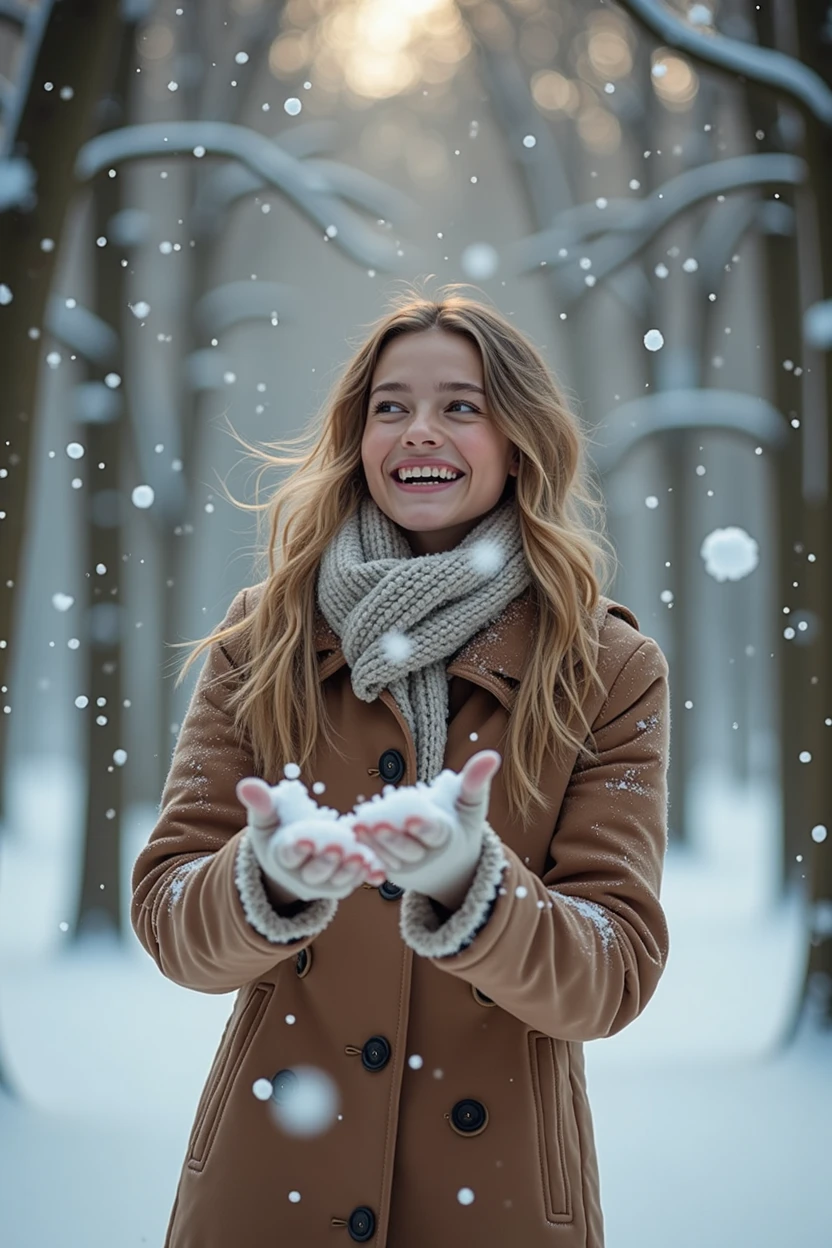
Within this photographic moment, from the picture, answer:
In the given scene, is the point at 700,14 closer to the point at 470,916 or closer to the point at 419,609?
the point at 419,609

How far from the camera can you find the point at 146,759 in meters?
7.33

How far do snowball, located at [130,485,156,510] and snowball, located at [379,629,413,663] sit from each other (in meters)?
3.87

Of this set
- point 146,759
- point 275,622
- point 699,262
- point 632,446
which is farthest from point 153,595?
point 275,622

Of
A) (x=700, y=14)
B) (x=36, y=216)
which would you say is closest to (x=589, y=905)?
(x=36, y=216)

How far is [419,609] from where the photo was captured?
5.25ft

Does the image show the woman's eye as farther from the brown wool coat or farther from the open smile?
the brown wool coat

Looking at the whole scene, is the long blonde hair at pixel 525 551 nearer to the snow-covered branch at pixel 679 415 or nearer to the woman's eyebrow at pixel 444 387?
the woman's eyebrow at pixel 444 387

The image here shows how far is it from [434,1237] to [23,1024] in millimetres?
3020

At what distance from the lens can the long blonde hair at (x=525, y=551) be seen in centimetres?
158

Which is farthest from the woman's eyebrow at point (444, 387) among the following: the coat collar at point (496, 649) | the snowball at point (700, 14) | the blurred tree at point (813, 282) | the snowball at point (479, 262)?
the snowball at point (479, 262)

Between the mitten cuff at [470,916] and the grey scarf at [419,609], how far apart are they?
1.12 feet

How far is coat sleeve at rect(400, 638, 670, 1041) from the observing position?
1.22m

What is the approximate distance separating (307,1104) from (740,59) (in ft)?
10.9

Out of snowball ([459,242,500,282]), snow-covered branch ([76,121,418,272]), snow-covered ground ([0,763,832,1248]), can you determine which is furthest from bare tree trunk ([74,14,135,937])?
snowball ([459,242,500,282])
